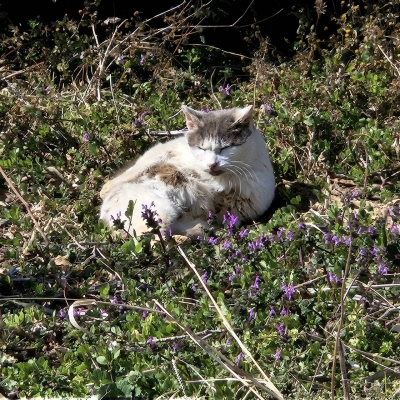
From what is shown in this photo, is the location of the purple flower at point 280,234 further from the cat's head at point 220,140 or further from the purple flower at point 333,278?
the cat's head at point 220,140

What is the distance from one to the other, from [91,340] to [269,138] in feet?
9.59

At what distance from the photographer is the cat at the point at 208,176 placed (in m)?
5.53

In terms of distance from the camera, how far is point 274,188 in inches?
230

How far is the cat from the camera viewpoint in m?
A: 5.53

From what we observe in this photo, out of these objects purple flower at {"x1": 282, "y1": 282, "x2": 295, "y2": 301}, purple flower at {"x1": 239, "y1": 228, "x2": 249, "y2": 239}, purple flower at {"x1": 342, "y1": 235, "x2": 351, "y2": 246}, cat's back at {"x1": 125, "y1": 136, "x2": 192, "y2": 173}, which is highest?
cat's back at {"x1": 125, "y1": 136, "x2": 192, "y2": 173}

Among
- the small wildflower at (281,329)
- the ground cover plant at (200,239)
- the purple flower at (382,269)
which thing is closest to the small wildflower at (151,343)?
the ground cover plant at (200,239)

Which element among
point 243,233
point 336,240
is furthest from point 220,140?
point 336,240

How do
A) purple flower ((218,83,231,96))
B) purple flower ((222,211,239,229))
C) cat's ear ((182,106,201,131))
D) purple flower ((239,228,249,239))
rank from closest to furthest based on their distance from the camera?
purple flower ((239,228,249,239)) < purple flower ((222,211,239,229)) < cat's ear ((182,106,201,131)) < purple flower ((218,83,231,96))

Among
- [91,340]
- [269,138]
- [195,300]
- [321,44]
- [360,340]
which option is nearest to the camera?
[360,340]

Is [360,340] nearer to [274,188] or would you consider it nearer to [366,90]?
[274,188]

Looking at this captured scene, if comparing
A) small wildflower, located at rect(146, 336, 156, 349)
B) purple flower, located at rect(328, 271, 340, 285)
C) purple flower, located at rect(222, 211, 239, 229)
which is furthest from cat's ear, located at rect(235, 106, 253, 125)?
small wildflower, located at rect(146, 336, 156, 349)

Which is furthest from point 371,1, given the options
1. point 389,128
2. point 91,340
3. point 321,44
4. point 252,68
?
point 91,340

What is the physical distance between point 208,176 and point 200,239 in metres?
0.80

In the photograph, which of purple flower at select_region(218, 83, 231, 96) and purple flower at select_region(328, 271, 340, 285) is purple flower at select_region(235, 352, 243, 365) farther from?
purple flower at select_region(218, 83, 231, 96)
